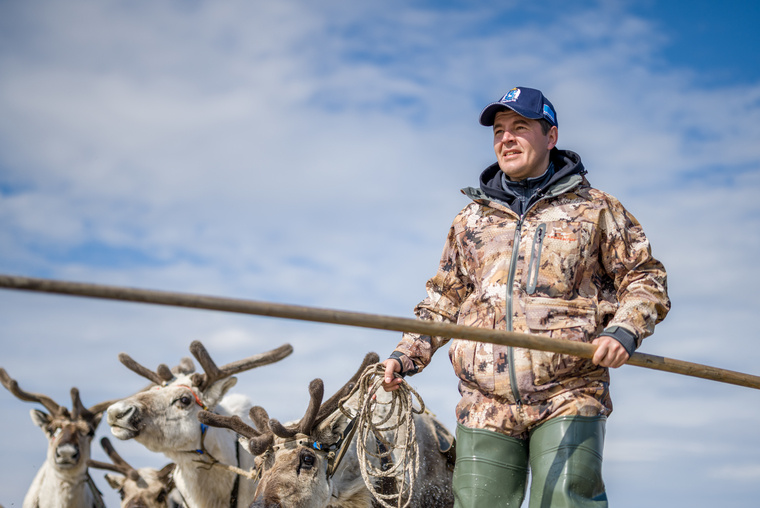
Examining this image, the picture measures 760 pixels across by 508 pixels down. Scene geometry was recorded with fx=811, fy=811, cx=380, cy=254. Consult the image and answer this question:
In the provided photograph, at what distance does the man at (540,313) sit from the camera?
344 centimetres

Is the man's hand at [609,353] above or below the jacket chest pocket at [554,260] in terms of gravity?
below

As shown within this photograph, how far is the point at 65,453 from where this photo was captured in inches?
335

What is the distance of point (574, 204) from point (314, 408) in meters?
2.42

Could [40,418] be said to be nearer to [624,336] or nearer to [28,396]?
[28,396]

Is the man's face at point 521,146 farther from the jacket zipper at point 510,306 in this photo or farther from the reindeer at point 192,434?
the reindeer at point 192,434

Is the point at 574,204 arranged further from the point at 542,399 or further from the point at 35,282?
the point at 35,282

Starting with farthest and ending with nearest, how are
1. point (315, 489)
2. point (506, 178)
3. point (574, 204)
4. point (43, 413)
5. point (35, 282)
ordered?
point (43, 413), point (315, 489), point (506, 178), point (574, 204), point (35, 282)

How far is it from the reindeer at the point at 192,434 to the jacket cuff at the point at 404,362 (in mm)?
3272

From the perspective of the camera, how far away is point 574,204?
12.5 feet

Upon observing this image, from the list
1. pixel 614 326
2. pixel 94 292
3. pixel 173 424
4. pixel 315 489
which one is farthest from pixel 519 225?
pixel 173 424

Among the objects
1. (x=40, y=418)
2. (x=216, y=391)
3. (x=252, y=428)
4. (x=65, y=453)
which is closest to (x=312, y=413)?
(x=252, y=428)

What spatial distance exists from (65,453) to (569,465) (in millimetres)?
6672

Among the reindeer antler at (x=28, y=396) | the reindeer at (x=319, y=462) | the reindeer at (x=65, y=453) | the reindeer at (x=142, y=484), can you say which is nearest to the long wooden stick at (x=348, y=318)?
the reindeer at (x=319, y=462)

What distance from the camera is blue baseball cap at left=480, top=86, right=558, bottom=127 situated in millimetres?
3922
